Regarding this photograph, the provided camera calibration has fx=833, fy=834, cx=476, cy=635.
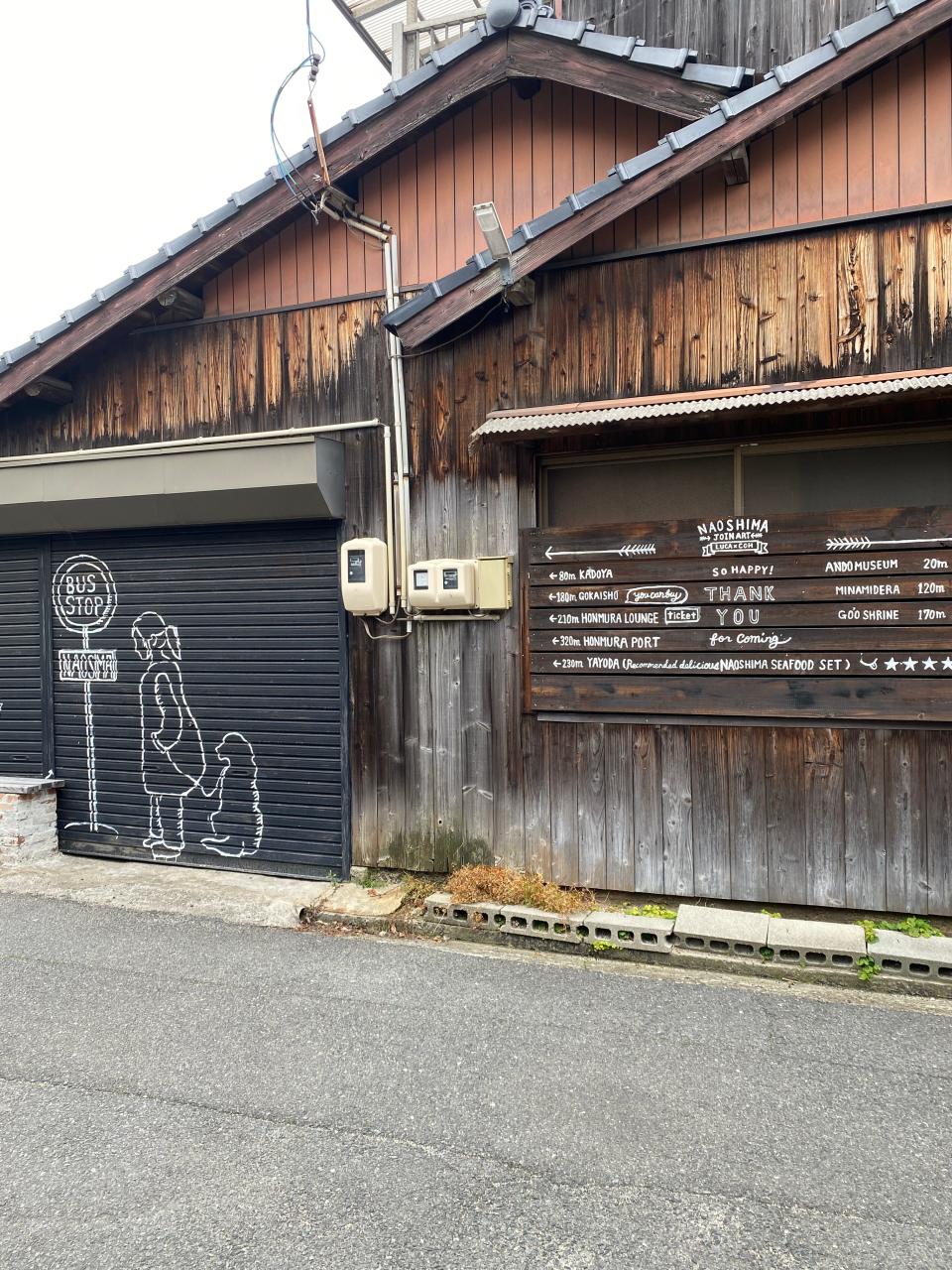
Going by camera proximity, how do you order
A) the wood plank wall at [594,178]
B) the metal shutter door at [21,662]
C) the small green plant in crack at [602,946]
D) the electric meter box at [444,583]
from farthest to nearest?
the metal shutter door at [21,662] → the electric meter box at [444,583] → the small green plant in crack at [602,946] → the wood plank wall at [594,178]

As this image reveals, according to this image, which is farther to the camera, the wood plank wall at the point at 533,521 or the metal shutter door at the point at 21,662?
the metal shutter door at the point at 21,662

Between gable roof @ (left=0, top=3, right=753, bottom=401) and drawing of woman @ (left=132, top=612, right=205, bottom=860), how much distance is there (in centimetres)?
242

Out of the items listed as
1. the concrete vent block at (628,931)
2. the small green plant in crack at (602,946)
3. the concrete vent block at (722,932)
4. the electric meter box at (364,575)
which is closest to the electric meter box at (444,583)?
the electric meter box at (364,575)

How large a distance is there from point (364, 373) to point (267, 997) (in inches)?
179

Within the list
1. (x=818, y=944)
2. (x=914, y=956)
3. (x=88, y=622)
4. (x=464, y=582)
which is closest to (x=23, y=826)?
(x=88, y=622)

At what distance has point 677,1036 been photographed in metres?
4.33

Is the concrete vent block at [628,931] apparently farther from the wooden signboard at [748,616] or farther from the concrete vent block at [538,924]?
the wooden signboard at [748,616]

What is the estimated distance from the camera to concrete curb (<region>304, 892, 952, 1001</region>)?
4.88 meters

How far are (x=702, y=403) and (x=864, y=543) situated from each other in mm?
1353

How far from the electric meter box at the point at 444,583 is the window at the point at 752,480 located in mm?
718

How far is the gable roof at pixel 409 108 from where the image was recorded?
218 inches

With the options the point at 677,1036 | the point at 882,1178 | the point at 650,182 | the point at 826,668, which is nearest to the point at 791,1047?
the point at 677,1036

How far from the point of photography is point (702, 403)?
527 cm

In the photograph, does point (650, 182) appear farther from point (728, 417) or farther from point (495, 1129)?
point (495, 1129)
